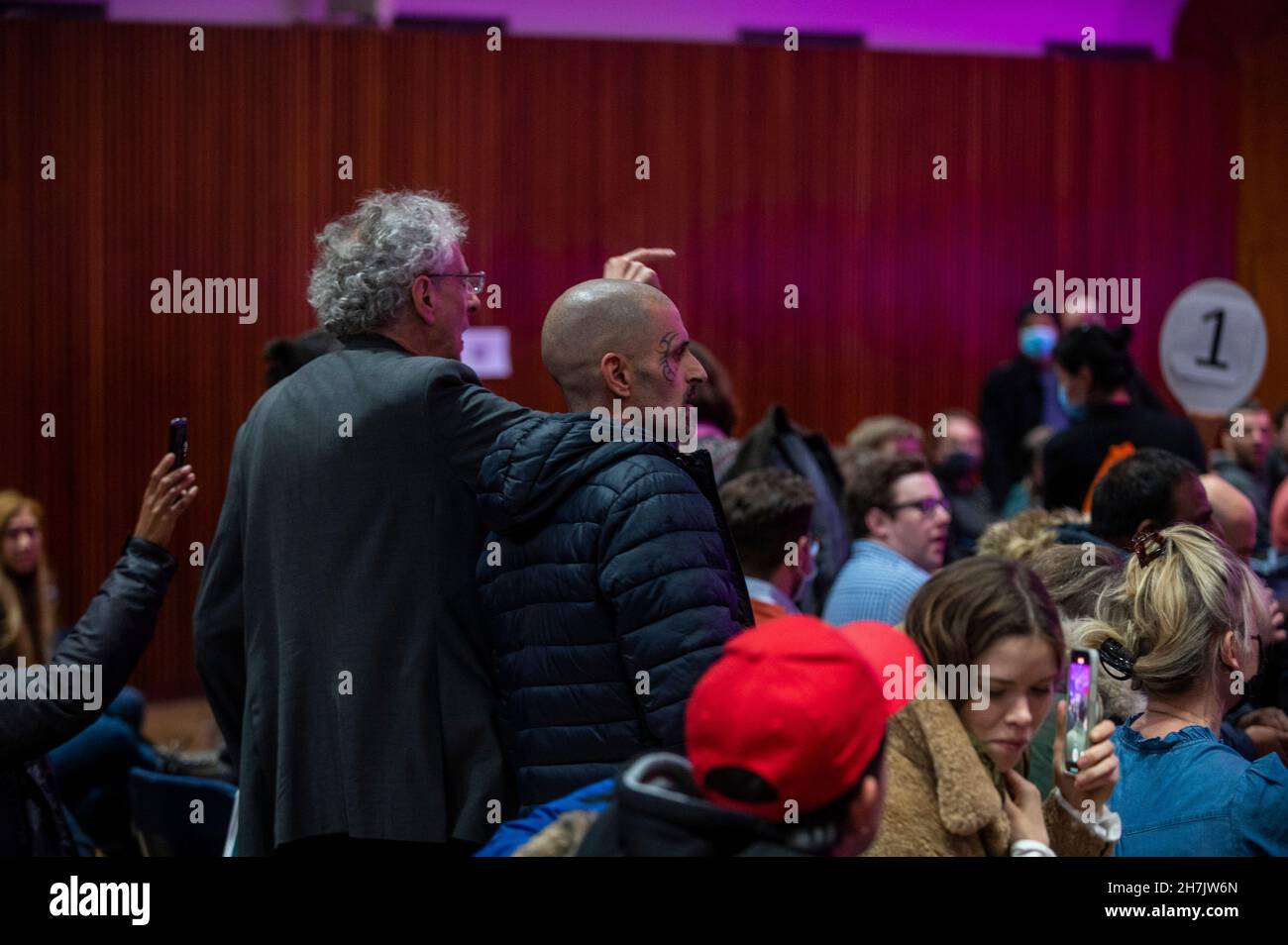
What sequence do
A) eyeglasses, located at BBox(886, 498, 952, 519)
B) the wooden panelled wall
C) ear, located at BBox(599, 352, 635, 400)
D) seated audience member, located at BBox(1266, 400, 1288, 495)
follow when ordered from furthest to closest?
the wooden panelled wall < seated audience member, located at BBox(1266, 400, 1288, 495) < eyeglasses, located at BBox(886, 498, 952, 519) < ear, located at BBox(599, 352, 635, 400)

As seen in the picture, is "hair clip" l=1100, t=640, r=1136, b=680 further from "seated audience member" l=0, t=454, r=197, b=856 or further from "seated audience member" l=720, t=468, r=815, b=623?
"seated audience member" l=0, t=454, r=197, b=856

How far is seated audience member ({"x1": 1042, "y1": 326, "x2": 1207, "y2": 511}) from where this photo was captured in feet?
13.8

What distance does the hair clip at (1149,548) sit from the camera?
2.34 m

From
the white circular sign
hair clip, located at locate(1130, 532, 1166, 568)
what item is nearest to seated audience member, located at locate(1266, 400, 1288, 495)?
the white circular sign

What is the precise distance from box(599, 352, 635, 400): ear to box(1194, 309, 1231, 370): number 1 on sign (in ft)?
13.2

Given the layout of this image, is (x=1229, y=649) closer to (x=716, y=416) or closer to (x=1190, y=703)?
(x=1190, y=703)

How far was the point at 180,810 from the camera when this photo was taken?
126 inches

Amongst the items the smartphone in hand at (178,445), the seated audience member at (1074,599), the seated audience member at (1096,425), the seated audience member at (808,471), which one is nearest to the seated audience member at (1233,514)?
the seated audience member at (1096,425)

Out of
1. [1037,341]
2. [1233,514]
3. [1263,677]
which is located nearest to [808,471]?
[1233,514]

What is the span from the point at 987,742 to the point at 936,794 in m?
0.12

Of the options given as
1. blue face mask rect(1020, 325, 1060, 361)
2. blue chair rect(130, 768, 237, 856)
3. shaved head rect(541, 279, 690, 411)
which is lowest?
blue chair rect(130, 768, 237, 856)

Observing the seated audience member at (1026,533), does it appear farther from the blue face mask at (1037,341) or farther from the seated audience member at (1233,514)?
the blue face mask at (1037,341)

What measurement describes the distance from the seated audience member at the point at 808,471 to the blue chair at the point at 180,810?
1756 mm
